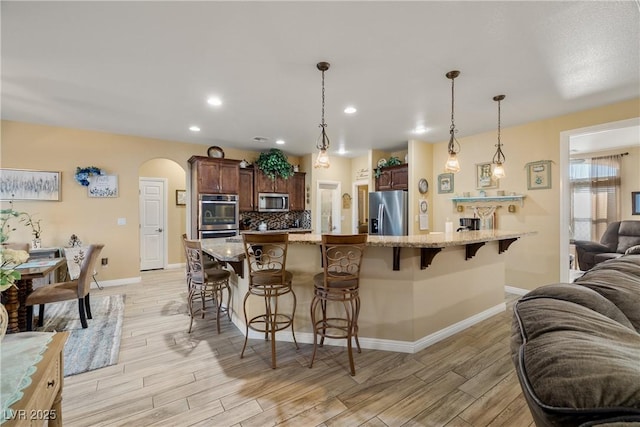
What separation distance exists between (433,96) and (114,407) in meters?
4.13

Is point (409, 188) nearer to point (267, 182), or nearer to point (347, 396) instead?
point (267, 182)

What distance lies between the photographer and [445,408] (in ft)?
Answer: 6.01

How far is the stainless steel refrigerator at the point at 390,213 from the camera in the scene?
5.40 metres

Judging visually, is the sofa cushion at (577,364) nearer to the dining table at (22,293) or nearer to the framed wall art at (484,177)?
the dining table at (22,293)

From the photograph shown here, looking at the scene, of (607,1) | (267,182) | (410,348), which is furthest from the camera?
(267,182)

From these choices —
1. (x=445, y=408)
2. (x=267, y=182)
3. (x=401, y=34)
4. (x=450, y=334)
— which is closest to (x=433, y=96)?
(x=401, y=34)

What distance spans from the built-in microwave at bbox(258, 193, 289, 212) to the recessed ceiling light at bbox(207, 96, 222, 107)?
105 inches

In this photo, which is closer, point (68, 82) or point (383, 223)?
point (68, 82)

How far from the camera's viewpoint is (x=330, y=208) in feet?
23.4

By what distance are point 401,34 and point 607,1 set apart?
1311mm

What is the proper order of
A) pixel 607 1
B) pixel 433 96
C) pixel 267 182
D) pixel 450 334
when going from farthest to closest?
1. pixel 267 182
2. pixel 433 96
3. pixel 450 334
4. pixel 607 1

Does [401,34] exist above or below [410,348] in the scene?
above

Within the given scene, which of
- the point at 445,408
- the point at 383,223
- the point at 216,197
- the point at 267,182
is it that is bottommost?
the point at 445,408

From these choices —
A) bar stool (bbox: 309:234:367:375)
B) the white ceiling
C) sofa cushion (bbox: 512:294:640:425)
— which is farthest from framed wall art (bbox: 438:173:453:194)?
sofa cushion (bbox: 512:294:640:425)
